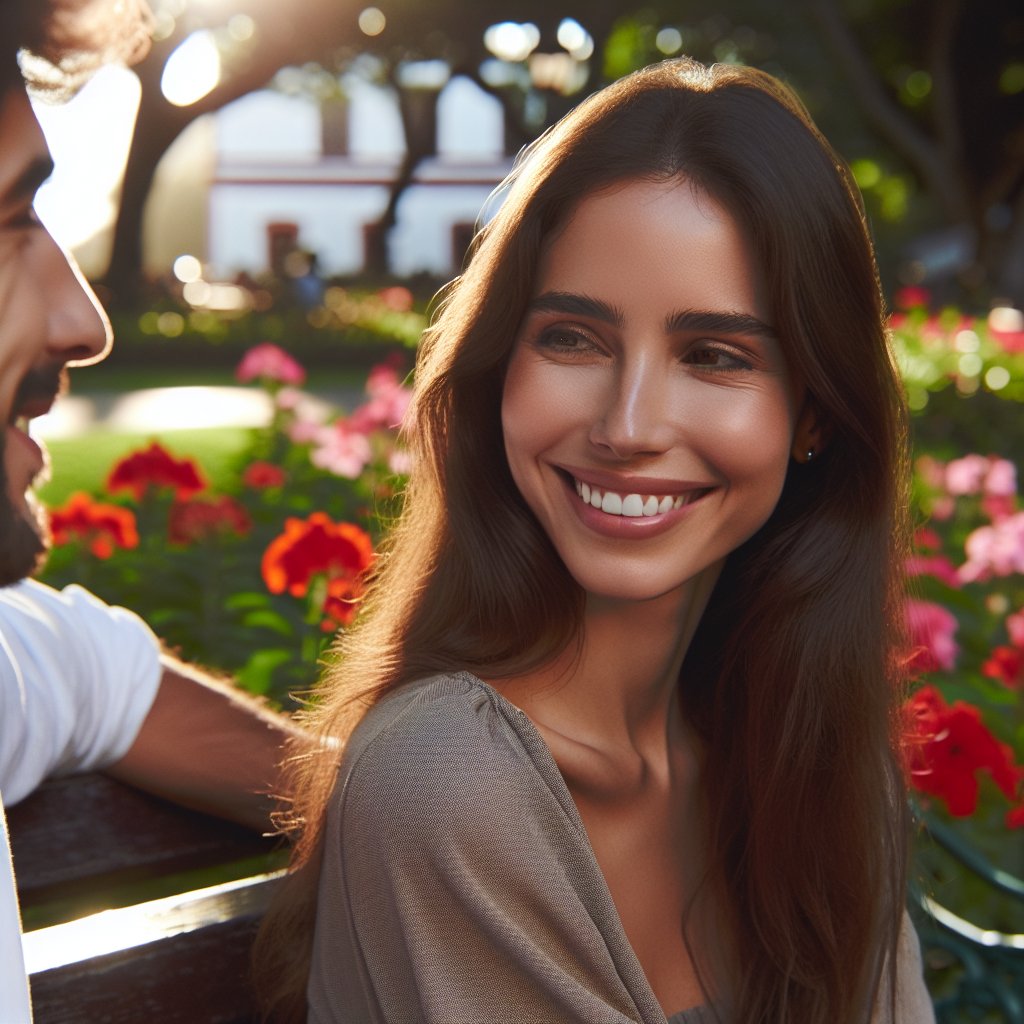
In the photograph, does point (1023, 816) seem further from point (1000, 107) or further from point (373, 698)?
point (1000, 107)

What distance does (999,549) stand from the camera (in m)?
3.88

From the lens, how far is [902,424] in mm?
1753

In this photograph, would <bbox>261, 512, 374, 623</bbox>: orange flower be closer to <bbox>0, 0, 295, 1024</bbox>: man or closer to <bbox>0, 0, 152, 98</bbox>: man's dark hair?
<bbox>0, 0, 295, 1024</bbox>: man

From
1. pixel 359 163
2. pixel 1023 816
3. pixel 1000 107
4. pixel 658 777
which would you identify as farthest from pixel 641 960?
pixel 359 163

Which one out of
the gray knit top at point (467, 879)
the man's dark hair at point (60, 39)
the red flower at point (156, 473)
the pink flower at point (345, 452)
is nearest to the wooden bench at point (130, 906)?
the gray knit top at point (467, 879)

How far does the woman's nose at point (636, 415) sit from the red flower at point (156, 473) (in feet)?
8.13

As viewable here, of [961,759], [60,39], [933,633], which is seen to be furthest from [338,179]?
[60,39]

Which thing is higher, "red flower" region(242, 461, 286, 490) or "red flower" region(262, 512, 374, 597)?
"red flower" region(262, 512, 374, 597)

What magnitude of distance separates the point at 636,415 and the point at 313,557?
4.75ft

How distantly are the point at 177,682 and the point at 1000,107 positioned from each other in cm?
2794

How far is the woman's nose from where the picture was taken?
1.47 metres

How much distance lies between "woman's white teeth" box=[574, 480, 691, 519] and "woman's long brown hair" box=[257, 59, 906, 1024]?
0.50 feet

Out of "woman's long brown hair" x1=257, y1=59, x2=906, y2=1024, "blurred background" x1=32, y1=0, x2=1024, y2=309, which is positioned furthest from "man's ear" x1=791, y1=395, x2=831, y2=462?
"blurred background" x1=32, y1=0, x2=1024, y2=309

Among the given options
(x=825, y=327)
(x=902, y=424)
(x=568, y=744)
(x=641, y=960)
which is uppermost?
(x=825, y=327)
